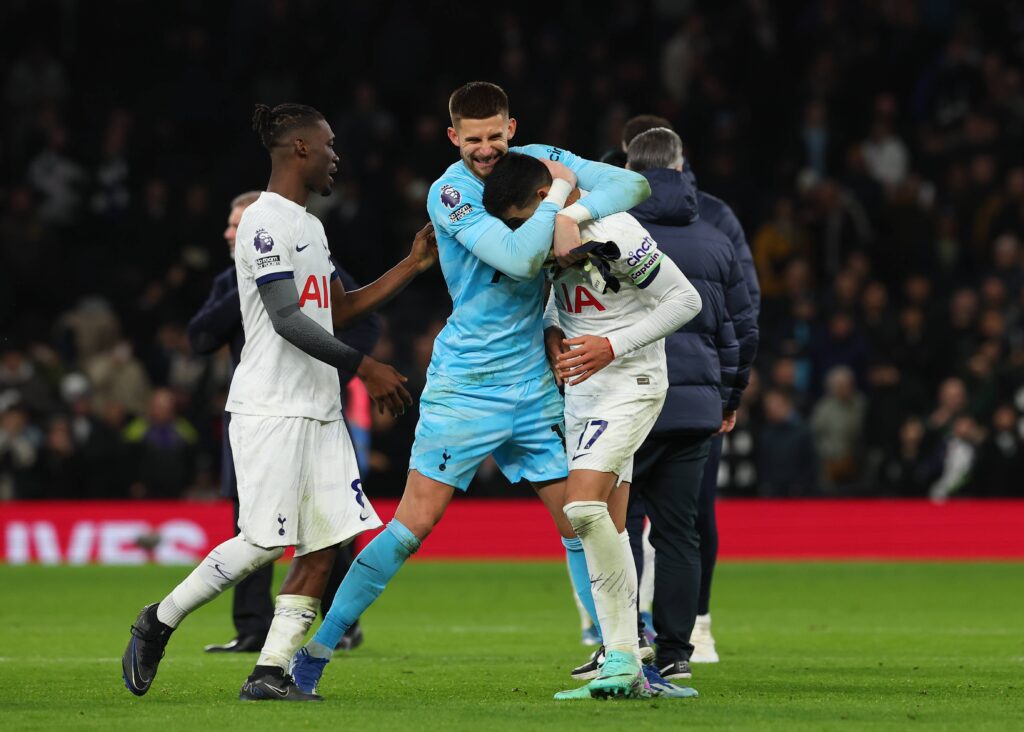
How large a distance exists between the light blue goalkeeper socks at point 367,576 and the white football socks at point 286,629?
0.25 feet

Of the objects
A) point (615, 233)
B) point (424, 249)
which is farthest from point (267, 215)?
point (615, 233)

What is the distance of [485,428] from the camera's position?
680 centimetres

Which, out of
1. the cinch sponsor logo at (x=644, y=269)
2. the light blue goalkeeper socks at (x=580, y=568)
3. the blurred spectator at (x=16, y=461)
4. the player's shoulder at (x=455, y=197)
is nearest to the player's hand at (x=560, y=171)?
the player's shoulder at (x=455, y=197)

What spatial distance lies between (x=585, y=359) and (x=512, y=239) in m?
0.52

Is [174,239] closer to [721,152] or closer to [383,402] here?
[721,152]

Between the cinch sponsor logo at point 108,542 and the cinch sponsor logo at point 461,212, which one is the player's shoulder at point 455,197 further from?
the cinch sponsor logo at point 108,542

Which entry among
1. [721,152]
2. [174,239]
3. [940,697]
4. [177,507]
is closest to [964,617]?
[940,697]

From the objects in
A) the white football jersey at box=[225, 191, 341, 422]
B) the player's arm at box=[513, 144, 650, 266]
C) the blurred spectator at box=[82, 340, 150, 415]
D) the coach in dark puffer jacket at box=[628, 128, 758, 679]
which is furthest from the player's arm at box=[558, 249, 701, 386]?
the blurred spectator at box=[82, 340, 150, 415]

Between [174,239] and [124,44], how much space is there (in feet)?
11.7

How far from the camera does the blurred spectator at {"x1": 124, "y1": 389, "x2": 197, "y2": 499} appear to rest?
56.5 ft

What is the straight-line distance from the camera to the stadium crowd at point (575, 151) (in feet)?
56.6

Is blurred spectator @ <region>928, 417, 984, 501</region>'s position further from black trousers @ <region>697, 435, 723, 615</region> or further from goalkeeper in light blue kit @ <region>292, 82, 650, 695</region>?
goalkeeper in light blue kit @ <region>292, 82, 650, 695</region>

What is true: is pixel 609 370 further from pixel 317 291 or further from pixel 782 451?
pixel 782 451

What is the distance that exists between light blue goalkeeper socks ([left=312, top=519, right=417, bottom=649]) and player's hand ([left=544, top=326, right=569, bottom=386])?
2.84 feet
